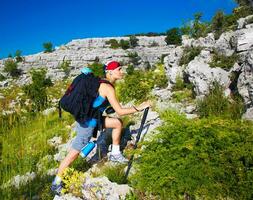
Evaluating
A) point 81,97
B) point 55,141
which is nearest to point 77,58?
point 55,141

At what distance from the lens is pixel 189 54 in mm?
10906

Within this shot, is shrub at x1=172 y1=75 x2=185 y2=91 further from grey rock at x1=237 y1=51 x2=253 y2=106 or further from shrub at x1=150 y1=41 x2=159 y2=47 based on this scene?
shrub at x1=150 y1=41 x2=159 y2=47

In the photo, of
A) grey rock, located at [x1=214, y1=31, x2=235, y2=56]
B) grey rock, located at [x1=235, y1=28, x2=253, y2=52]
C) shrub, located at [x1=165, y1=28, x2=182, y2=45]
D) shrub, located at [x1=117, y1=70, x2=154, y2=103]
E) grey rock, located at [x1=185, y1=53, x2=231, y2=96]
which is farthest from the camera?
shrub, located at [x1=165, y1=28, x2=182, y2=45]

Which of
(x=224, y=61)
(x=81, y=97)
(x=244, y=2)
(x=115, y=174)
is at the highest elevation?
(x=244, y=2)

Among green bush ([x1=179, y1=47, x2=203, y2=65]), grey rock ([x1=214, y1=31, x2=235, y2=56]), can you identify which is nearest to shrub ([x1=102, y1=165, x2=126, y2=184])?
grey rock ([x1=214, y1=31, x2=235, y2=56])

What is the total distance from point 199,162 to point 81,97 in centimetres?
206

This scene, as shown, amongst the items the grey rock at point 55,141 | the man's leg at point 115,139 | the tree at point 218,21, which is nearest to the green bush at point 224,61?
the tree at point 218,21

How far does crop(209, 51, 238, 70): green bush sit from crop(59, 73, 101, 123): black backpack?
399 cm

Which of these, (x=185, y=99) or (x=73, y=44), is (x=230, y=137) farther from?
(x=73, y=44)

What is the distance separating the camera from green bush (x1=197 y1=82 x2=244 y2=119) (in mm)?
6725

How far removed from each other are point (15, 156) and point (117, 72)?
2.21 m

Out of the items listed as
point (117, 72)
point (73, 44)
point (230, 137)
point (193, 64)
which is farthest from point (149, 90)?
point (73, 44)

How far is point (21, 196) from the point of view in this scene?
554 cm

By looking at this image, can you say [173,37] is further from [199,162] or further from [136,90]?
[199,162]
